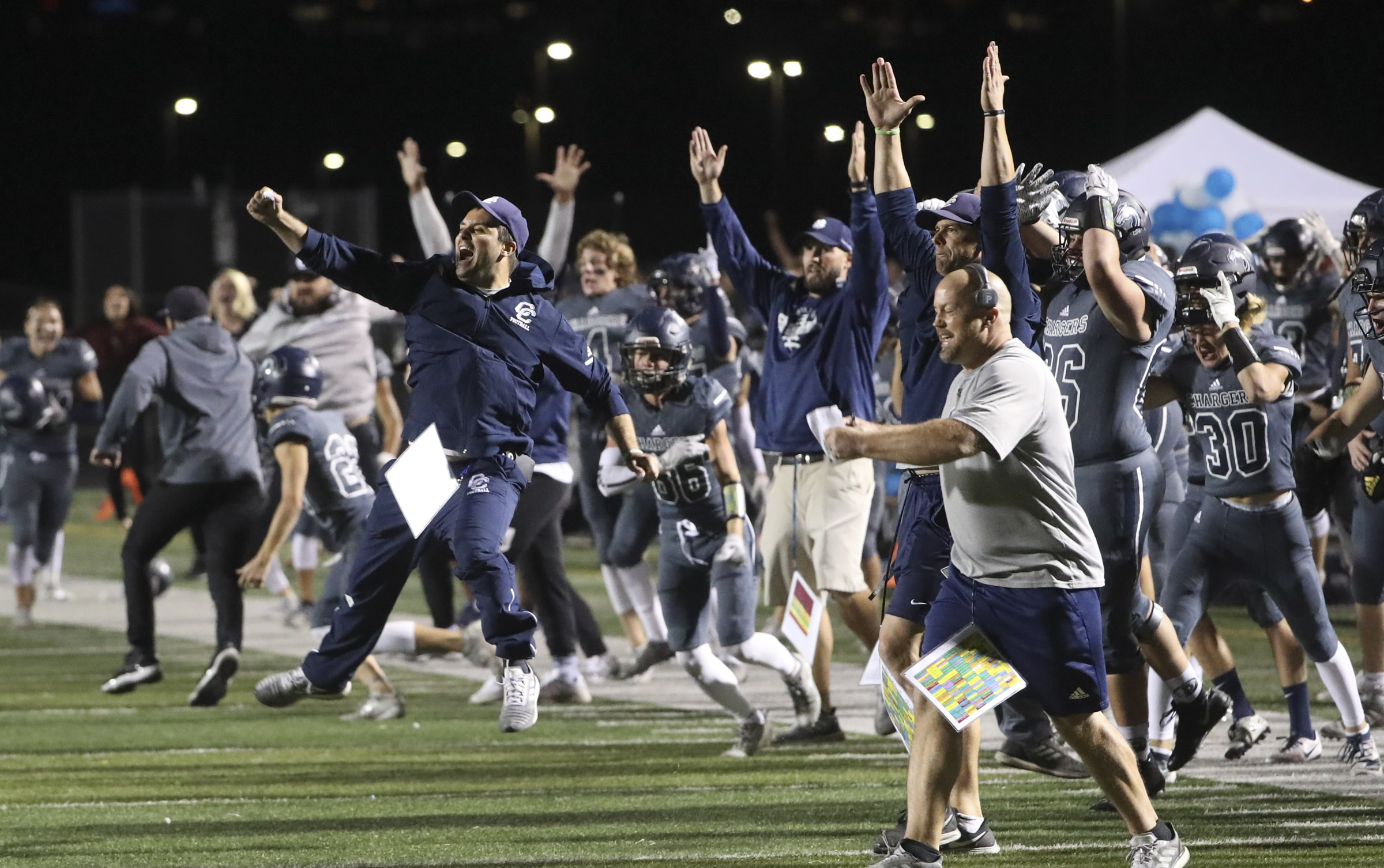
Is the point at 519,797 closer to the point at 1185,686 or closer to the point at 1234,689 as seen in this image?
the point at 1185,686

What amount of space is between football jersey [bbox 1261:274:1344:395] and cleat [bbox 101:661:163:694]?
635cm

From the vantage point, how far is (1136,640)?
23.6 feet

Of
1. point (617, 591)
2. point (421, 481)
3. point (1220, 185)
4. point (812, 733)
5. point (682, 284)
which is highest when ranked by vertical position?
point (1220, 185)

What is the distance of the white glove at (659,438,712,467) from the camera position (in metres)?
9.16

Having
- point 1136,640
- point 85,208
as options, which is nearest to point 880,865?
point 1136,640

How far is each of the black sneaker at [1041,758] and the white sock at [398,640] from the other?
2.78 metres

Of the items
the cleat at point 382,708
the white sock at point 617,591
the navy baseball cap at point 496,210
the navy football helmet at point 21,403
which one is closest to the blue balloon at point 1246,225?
the white sock at point 617,591

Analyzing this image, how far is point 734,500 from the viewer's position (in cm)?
902

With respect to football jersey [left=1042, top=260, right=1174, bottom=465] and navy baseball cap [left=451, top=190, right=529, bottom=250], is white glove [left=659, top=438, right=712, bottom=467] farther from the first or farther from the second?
football jersey [left=1042, top=260, right=1174, bottom=465]

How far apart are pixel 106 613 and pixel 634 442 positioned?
347 inches

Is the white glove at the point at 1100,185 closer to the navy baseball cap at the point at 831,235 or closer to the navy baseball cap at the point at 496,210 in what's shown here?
the navy baseball cap at the point at 496,210

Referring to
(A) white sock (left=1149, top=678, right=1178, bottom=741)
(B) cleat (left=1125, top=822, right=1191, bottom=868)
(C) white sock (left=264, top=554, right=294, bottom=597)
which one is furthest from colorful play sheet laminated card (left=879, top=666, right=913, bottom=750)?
(C) white sock (left=264, top=554, right=294, bottom=597)

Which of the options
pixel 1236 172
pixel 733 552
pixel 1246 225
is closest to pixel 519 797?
pixel 733 552

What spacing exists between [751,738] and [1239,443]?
7.86 ft
